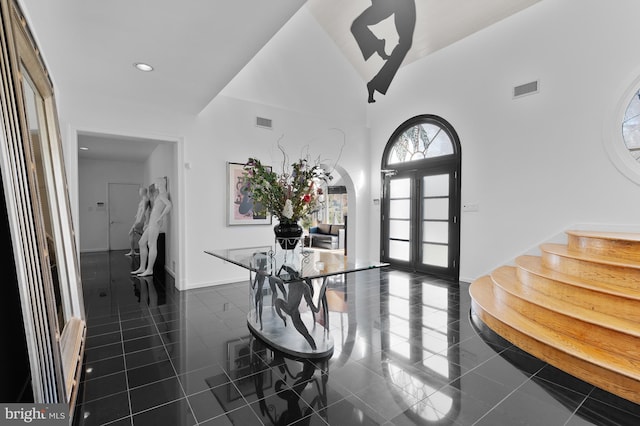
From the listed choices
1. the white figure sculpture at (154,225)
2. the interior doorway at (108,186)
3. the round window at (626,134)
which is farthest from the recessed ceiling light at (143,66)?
the round window at (626,134)

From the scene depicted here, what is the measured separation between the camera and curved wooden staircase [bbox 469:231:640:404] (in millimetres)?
2172

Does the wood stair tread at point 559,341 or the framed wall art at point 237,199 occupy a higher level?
the framed wall art at point 237,199

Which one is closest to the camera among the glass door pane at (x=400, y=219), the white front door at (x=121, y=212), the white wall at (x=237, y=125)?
the white wall at (x=237, y=125)

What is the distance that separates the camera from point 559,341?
97.7 inches

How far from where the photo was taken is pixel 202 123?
4.79 m

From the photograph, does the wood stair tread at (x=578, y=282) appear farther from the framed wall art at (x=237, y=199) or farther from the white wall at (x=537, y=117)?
the framed wall art at (x=237, y=199)

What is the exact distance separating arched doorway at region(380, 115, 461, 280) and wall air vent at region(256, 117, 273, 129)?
2.52m

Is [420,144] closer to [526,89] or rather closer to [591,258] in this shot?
[526,89]

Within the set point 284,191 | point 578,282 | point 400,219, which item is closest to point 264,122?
point 284,191

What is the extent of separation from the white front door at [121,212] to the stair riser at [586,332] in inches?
390

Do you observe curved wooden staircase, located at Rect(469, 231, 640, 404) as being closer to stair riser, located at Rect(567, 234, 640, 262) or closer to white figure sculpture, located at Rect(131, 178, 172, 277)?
stair riser, located at Rect(567, 234, 640, 262)

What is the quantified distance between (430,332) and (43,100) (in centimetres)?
396

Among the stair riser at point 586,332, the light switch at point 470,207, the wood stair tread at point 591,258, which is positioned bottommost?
the stair riser at point 586,332

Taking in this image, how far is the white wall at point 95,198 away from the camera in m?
8.73
